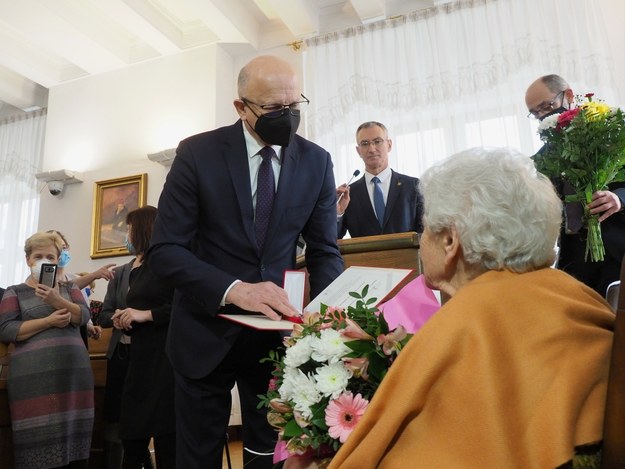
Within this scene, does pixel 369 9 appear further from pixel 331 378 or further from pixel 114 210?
pixel 331 378

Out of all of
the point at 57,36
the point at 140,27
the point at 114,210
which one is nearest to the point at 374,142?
the point at 140,27

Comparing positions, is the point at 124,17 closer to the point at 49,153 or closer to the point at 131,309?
the point at 49,153

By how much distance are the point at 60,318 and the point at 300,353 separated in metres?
2.28

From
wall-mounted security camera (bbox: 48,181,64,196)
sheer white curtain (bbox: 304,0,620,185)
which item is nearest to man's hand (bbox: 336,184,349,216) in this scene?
sheer white curtain (bbox: 304,0,620,185)

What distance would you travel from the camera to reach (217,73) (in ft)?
18.5

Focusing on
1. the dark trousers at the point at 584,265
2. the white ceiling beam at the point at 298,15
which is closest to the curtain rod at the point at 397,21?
the white ceiling beam at the point at 298,15

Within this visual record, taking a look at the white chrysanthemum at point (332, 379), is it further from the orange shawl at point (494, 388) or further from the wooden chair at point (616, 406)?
the wooden chair at point (616, 406)

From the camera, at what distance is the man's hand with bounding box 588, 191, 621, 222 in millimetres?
2209

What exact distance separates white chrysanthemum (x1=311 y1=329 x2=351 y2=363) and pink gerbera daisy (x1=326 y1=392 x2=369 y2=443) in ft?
0.26

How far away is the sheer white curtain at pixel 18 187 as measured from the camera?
6.60m

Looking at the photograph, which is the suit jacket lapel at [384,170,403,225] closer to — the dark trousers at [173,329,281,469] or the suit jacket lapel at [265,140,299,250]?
the suit jacket lapel at [265,140,299,250]

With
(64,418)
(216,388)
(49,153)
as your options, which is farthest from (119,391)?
(49,153)

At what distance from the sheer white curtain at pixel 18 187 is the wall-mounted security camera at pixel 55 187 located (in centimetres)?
71

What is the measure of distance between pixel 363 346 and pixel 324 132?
14.3 feet
